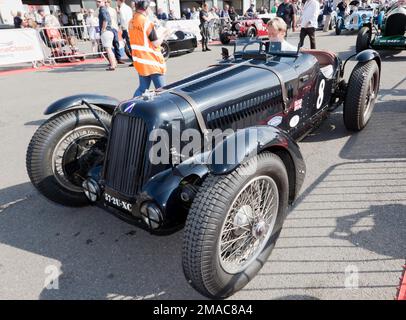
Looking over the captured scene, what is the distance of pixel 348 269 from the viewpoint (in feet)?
7.52

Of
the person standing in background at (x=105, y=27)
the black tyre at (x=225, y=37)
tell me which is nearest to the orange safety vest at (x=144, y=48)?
the person standing in background at (x=105, y=27)

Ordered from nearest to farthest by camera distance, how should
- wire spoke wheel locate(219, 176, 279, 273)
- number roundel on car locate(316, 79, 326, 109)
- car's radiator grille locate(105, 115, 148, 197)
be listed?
wire spoke wheel locate(219, 176, 279, 273) < car's radiator grille locate(105, 115, 148, 197) < number roundel on car locate(316, 79, 326, 109)

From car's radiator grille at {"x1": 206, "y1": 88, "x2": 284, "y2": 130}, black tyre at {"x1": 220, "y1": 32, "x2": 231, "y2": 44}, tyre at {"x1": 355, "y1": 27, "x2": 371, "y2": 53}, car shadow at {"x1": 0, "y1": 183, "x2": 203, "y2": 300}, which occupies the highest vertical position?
car's radiator grille at {"x1": 206, "y1": 88, "x2": 284, "y2": 130}

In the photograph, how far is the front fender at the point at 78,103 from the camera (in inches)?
121

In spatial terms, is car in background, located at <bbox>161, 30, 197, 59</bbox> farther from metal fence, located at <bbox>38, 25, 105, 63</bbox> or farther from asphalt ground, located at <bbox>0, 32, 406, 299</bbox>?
asphalt ground, located at <bbox>0, 32, 406, 299</bbox>

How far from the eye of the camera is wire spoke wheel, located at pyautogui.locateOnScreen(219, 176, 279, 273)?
2119mm

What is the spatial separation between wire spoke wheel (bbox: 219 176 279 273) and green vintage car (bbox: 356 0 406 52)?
8667 mm

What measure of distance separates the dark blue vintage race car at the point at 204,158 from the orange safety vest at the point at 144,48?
5.50 ft

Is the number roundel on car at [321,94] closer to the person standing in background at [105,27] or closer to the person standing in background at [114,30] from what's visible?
the person standing in background at [105,27]

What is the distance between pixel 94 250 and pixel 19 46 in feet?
38.4

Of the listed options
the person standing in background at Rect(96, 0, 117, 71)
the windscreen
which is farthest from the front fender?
the person standing in background at Rect(96, 0, 117, 71)

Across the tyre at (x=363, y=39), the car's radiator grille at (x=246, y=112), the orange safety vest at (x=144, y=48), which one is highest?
the orange safety vest at (x=144, y=48)

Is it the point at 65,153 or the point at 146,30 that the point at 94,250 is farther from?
the point at 146,30
